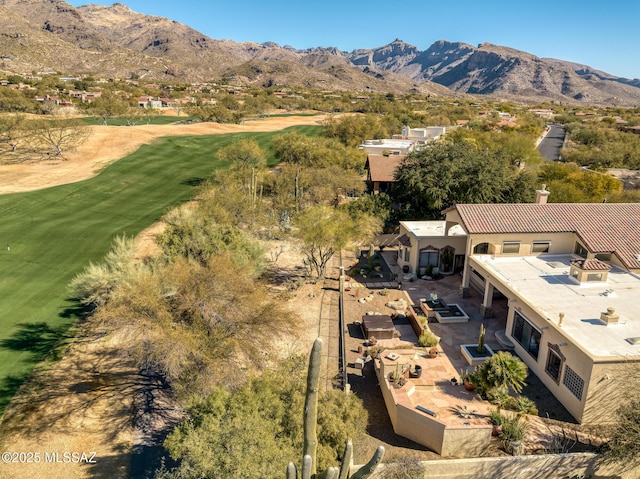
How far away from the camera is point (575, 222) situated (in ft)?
84.9

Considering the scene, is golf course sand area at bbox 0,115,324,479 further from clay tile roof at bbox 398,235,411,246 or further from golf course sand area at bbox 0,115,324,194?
golf course sand area at bbox 0,115,324,194

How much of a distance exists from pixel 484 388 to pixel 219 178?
3133 cm

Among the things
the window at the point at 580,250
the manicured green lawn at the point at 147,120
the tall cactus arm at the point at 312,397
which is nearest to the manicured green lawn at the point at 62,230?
the tall cactus arm at the point at 312,397

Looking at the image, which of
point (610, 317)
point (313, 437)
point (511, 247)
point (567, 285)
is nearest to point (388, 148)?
point (511, 247)

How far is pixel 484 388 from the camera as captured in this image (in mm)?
16984

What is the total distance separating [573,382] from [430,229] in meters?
15.7

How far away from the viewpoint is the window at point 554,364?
17.4m

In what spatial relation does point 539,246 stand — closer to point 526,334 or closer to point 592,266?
point 592,266

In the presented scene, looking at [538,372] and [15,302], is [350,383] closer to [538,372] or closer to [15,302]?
[538,372]

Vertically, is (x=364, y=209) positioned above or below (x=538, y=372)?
above

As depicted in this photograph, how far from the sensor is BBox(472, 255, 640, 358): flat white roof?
1678 cm

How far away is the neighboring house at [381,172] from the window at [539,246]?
22.8 metres

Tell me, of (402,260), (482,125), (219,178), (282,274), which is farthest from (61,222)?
(482,125)

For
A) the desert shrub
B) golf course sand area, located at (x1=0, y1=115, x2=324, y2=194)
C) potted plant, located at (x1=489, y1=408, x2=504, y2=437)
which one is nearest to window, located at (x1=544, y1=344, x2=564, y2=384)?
potted plant, located at (x1=489, y1=408, x2=504, y2=437)
